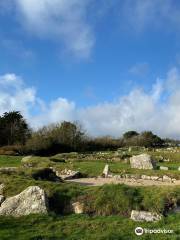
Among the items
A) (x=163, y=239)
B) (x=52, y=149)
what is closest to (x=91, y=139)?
(x=52, y=149)

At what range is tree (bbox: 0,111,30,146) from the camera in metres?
82.4

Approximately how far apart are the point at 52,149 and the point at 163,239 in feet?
194

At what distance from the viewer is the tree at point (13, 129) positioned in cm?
8238

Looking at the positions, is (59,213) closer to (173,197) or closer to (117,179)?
(173,197)

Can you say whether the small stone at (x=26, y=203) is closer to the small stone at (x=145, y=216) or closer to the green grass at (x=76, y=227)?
the green grass at (x=76, y=227)

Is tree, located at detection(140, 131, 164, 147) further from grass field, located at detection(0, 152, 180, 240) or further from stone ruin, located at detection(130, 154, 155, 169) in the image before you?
grass field, located at detection(0, 152, 180, 240)

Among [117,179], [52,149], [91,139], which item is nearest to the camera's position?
[117,179]

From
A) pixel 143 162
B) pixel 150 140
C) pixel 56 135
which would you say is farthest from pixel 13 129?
pixel 143 162

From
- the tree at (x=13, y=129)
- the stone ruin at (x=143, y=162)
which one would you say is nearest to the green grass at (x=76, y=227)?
the stone ruin at (x=143, y=162)

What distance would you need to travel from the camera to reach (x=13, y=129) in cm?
8344

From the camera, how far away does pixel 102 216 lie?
18.1 metres

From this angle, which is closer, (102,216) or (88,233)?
(88,233)

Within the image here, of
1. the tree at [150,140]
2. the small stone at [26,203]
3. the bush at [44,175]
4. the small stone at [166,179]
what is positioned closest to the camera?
the small stone at [26,203]

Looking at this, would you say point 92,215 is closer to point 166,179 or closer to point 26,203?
point 26,203
